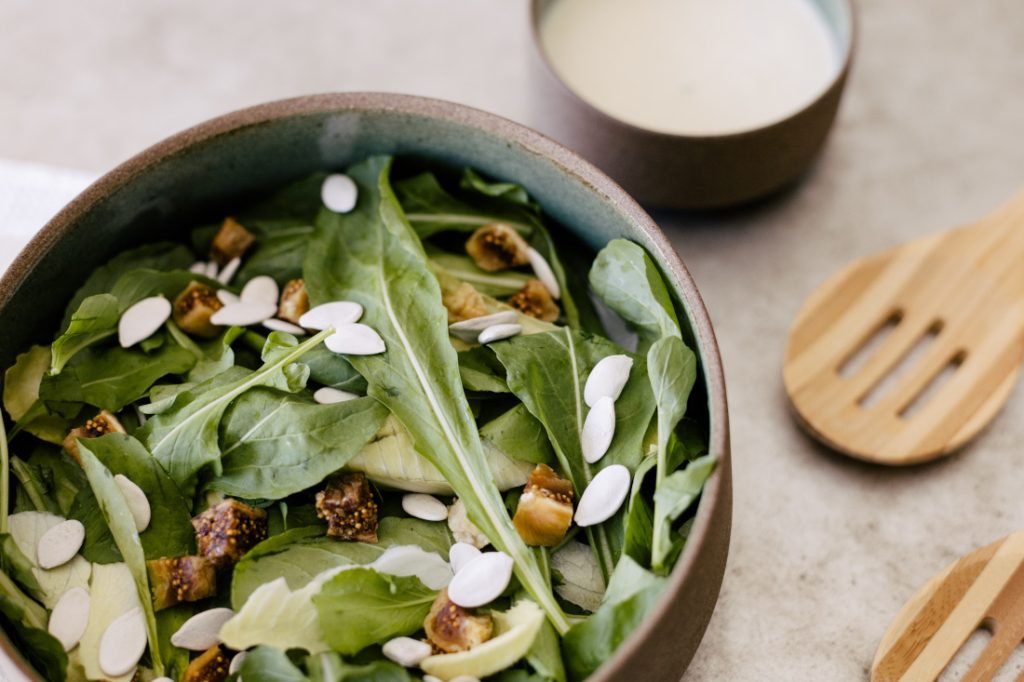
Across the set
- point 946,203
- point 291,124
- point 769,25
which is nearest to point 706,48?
point 769,25

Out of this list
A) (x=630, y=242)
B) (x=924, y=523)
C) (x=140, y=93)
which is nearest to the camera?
(x=630, y=242)

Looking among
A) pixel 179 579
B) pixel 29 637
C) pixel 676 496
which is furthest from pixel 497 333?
pixel 29 637

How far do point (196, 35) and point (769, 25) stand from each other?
0.76 metres

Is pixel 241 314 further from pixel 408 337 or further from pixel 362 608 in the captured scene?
pixel 362 608

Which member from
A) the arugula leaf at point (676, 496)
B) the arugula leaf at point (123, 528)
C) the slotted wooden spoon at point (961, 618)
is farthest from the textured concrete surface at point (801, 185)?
the arugula leaf at point (123, 528)

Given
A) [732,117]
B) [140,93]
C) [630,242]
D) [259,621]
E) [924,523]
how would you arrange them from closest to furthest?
1. [259,621]
2. [630,242]
3. [924,523]
4. [732,117]
5. [140,93]

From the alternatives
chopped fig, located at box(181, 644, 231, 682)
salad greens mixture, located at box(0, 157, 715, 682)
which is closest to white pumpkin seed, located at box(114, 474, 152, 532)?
salad greens mixture, located at box(0, 157, 715, 682)

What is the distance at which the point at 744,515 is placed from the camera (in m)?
1.02

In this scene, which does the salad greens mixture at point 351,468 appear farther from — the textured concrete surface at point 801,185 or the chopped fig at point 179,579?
the textured concrete surface at point 801,185

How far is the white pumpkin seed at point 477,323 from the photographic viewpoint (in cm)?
90

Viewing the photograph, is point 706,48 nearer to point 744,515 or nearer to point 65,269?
point 744,515

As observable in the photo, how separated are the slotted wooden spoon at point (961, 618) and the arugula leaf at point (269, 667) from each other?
0.52 m

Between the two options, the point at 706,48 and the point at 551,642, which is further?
the point at 706,48

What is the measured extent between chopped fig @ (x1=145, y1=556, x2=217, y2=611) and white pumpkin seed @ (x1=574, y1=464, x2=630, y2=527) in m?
0.30
